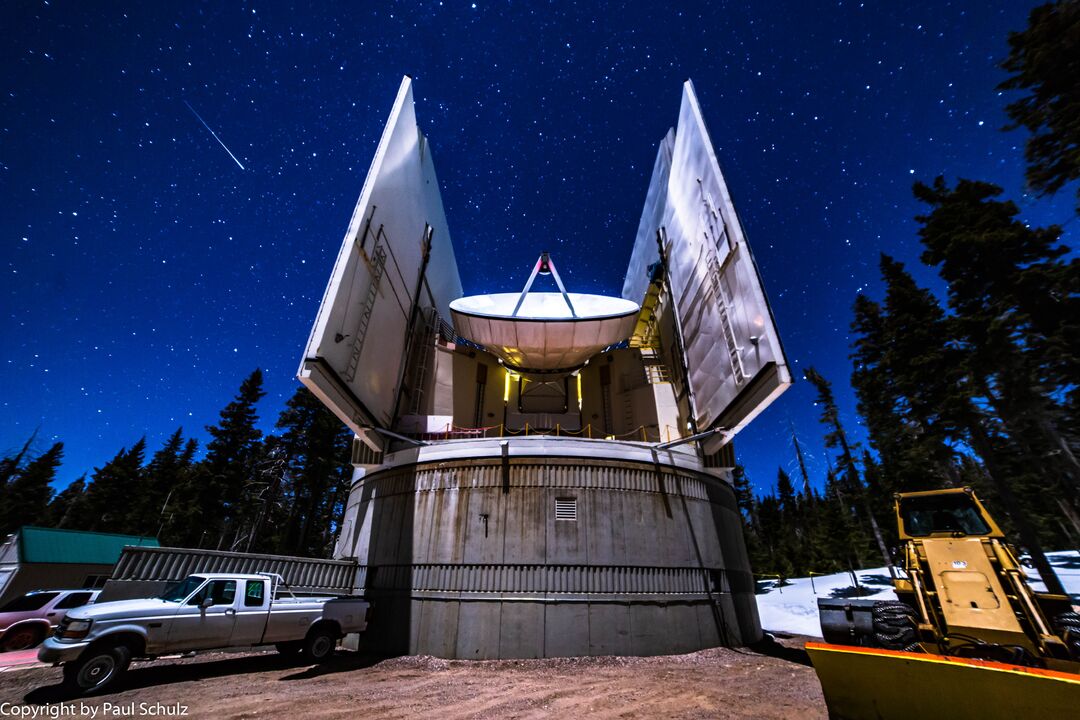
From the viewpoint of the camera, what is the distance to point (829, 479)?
4338 centimetres

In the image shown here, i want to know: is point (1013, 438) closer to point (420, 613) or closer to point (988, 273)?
point (988, 273)

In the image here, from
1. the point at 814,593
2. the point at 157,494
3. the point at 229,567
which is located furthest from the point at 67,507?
the point at 814,593

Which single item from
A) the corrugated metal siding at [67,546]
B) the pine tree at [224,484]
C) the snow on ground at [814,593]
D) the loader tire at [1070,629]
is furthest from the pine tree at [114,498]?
the loader tire at [1070,629]

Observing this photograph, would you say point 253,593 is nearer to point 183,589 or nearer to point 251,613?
point 251,613

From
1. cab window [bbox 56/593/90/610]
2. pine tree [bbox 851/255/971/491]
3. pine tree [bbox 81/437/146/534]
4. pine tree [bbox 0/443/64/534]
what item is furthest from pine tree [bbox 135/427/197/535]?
pine tree [bbox 851/255/971/491]

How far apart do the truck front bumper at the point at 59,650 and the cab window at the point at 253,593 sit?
2514mm

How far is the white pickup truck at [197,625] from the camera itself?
23.0ft

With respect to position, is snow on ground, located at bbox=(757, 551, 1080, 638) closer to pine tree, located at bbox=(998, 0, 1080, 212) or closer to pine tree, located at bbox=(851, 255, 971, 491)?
pine tree, located at bbox=(851, 255, 971, 491)

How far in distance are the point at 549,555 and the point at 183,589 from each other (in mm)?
8399

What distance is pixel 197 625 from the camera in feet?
27.2

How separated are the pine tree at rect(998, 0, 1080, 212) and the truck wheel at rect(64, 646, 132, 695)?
24395 mm

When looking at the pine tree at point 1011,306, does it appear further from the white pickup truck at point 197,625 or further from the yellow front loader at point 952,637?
the white pickup truck at point 197,625

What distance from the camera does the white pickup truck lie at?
276 inches

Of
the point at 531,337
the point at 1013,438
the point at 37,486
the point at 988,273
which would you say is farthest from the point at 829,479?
the point at 37,486
